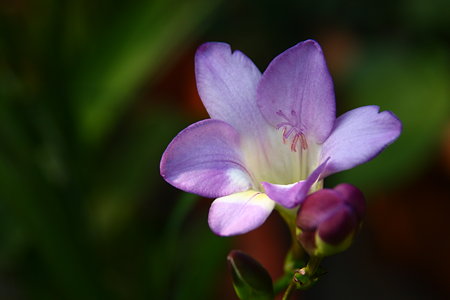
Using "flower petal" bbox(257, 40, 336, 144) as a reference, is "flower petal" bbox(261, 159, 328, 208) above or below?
below

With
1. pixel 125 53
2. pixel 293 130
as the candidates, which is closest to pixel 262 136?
pixel 293 130

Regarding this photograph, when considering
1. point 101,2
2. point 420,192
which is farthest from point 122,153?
point 420,192

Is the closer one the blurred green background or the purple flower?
the purple flower

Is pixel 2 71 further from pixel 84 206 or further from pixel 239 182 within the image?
pixel 239 182

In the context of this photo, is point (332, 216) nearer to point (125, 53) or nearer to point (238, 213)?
point (238, 213)

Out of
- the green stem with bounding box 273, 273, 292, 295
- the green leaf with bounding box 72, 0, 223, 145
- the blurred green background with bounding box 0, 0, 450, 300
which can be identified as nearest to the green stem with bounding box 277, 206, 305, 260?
the green stem with bounding box 273, 273, 292, 295

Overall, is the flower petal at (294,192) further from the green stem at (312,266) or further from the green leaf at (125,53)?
the green leaf at (125,53)

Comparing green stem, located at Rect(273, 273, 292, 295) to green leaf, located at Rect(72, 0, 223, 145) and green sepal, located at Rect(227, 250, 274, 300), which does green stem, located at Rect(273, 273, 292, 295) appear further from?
green leaf, located at Rect(72, 0, 223, 145)
